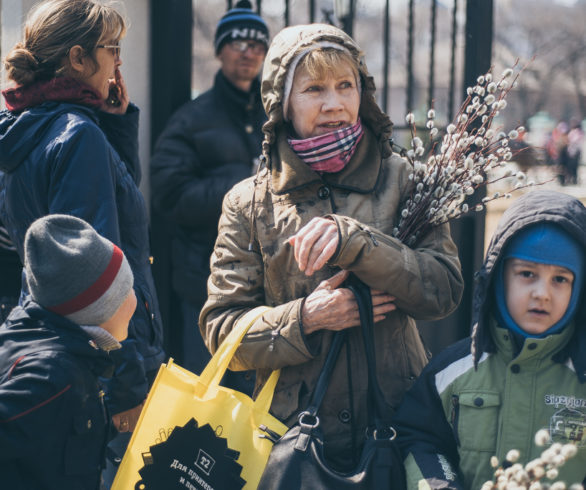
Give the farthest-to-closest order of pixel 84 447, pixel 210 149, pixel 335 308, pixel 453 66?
pixel 453 66 → pixel 210 149 → pixel 335 308 → pixel 84 447

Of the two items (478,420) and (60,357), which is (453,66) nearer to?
(478,420)

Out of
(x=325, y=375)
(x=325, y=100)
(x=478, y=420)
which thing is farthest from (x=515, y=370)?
(x=325, y=100)

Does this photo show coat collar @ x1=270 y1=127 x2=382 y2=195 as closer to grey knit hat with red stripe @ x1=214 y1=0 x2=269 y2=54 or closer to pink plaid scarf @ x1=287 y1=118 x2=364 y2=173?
pink plaid scarf @ x1=287 y1=118 x2=364 y2=173

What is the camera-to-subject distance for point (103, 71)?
2441 millimetres

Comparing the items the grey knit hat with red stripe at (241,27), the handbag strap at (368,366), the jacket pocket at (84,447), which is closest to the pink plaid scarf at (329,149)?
the handbag strap at (368,366)

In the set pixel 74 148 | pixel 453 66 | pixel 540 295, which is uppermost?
pixel 453 66

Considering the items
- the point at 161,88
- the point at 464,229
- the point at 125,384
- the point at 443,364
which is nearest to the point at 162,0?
the point at 161,88

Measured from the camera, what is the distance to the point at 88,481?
1.96 metres

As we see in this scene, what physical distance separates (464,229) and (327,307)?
2.42 m

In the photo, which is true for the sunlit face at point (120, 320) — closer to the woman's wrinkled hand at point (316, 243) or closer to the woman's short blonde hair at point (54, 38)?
the woman's wrinkled hand at point (316, 243)

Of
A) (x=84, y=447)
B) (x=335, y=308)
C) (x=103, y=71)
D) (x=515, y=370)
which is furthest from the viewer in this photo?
(x=103, y=71)

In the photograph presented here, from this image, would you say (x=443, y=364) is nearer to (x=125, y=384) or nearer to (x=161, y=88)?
(x=125, y=384)

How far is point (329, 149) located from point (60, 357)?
96 cm

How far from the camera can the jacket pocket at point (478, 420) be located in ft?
6.59
